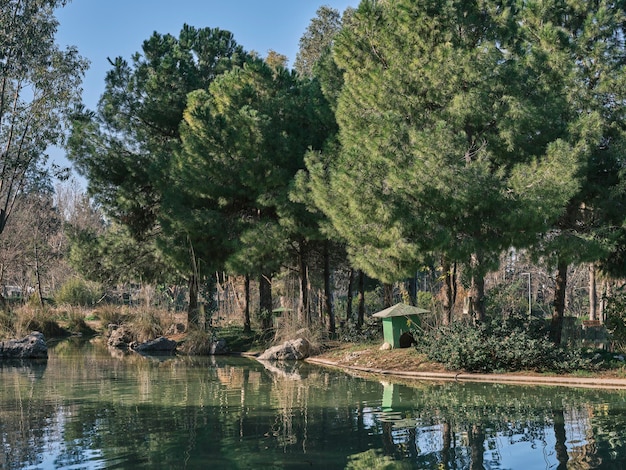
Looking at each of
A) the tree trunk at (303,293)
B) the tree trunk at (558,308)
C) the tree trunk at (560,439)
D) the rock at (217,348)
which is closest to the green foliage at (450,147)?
the tree trunk at (558,308)

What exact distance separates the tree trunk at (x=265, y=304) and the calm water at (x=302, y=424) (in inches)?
358

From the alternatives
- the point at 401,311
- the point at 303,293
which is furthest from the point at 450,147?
the point at 303,293

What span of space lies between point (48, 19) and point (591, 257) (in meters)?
20.4

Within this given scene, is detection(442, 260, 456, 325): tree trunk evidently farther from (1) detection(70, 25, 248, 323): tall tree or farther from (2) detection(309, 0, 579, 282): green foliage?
(1) detection(70, 25, 248, 323): tall tree

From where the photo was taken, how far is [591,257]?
13.4m

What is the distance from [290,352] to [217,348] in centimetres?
330

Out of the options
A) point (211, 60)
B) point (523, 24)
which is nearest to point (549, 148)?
point (523, 24)

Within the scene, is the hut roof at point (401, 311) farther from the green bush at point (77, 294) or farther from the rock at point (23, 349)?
the green bush at point (77, 294)

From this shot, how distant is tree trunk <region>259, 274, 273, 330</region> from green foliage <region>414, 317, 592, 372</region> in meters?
8.94

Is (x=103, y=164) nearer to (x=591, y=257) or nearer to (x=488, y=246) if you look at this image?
(x=488, y=246)

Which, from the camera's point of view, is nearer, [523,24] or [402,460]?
[402,460]

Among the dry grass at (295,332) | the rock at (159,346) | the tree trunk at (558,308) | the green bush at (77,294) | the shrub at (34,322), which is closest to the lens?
the tree trunk at (558,308)

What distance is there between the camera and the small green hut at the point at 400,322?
16469 mm

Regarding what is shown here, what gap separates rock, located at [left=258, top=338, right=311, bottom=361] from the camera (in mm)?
18812
